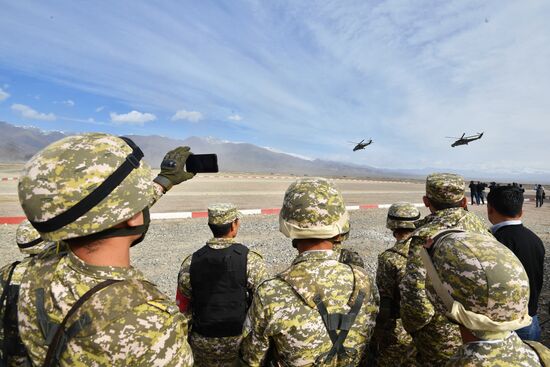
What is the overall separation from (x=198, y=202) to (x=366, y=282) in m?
18.2

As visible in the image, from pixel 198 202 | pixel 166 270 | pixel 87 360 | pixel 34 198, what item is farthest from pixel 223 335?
pixel 198 202

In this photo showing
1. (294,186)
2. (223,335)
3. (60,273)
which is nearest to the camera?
(60,273)

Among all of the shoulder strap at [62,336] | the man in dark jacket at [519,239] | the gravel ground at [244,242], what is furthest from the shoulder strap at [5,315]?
the gravel ground at [244,242]

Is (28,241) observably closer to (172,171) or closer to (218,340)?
(172,171)

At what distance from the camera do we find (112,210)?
1426 millimetres

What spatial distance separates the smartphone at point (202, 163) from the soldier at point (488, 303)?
1384mm

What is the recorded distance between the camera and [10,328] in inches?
81.2

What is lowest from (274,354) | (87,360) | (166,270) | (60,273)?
(166,270)

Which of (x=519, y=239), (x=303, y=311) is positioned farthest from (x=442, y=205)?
(x=303, y=311)

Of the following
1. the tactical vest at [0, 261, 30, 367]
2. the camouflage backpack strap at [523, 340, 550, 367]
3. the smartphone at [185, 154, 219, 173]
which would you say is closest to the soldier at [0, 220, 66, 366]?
the tactical vest at [0, 261, 30, 367]

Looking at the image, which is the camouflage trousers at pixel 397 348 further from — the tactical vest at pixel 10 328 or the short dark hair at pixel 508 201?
the tactical vest at pixel 10 328

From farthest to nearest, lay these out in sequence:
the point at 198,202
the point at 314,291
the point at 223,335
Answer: the point at 198,202
the point at 223,335
the point at 314,291

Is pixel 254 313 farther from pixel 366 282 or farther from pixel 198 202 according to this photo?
pixel 198 202

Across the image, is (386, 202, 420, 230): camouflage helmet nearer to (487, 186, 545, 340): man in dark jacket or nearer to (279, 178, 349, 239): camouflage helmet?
(487, 186, 545, 340): man in dark jacket
